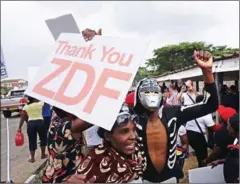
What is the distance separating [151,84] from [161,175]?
0.57 m

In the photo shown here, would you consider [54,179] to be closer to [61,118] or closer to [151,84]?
[61,118]

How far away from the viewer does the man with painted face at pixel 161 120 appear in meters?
2.34

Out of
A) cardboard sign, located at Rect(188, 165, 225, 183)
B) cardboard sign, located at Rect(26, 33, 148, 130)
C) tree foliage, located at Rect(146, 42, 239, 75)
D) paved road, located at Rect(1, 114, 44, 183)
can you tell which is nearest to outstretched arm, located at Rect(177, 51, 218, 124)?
cardboard sign, located at Rect(188, 165, 225, 183)

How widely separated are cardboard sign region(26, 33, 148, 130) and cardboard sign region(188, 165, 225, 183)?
1.09 metres

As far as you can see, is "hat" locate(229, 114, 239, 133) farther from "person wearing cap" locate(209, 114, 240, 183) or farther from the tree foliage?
the tree foliage

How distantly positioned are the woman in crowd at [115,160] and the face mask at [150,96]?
272 mm

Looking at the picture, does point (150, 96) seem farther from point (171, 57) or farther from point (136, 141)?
point (171, 57)

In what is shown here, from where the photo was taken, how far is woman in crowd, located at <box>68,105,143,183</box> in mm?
1939

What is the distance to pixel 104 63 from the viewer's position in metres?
1.89

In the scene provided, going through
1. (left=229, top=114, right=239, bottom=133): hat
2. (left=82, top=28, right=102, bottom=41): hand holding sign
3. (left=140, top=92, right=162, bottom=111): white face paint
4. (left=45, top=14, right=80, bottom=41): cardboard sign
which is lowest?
(left=229, top=114, right=239, bottom=133): hat

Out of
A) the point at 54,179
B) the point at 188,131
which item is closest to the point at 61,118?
the point at 54,179

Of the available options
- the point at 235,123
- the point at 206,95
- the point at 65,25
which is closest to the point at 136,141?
the point at 206,95

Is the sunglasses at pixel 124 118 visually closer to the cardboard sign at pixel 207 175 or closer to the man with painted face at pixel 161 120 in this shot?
the man with painted face at pixel 161 120

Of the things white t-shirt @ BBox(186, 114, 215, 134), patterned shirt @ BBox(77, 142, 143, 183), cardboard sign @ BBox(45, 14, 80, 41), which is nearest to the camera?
patterned shirt @ BBox(77, 142, 143, 183)
